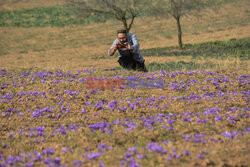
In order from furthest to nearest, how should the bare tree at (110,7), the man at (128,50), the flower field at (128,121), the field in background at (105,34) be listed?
the field in background at (105,34), the bare tree at (110,7), the man at (128,50), the flower field at (128,121)

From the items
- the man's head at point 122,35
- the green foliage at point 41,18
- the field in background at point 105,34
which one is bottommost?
the field in background at point 105,34

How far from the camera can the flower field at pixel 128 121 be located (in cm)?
378

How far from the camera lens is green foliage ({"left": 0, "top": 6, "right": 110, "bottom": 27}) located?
46.8 metres

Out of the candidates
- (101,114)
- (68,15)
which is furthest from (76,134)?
(68,15)

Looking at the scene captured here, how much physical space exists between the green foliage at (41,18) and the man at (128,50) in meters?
34.4

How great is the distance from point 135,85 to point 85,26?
130ft

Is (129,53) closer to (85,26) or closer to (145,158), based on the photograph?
(145,158)

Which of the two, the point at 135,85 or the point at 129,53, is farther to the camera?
the point at 129,53

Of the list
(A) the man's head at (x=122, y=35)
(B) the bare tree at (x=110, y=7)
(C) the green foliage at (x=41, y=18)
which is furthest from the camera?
(C) the green foliage at (x=41, y=18)

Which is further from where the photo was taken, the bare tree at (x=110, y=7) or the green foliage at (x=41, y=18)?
the green foliage at (x=41, y=18)

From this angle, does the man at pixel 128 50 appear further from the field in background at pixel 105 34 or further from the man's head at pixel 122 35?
the field in background at pixel 105 34

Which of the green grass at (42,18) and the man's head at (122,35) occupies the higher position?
the green grass at (42,18)

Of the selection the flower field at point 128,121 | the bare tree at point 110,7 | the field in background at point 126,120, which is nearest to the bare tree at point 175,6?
the bare tree at point 110,7

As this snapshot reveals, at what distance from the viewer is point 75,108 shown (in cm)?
620
